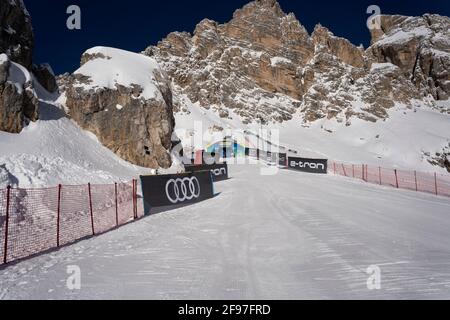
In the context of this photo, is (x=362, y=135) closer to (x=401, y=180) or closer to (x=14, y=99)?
(x=401, y=180)

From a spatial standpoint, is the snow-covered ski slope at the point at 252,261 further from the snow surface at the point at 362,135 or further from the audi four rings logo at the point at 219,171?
the snow surface at the point at 362,135

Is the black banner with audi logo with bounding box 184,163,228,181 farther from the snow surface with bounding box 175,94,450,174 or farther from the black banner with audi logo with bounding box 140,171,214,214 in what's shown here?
the snow surface with bounding box 175,94,450,174

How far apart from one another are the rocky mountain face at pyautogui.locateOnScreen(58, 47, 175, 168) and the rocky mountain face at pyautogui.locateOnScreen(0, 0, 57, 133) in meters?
3.97

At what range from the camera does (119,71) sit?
32.3 meters

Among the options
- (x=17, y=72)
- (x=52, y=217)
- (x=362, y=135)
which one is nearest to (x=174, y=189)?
(x=52, y=217)

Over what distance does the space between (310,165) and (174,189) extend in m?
25.5

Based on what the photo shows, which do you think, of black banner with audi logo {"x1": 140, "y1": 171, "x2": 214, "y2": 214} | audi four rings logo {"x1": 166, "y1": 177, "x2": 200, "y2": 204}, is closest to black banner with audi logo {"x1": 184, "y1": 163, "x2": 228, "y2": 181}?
black banner with audi logo {"x1": 140, "y1": 171, "x2": 214, "y2": 214}

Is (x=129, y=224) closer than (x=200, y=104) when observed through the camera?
Yes

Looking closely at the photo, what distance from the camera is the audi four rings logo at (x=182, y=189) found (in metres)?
15.0

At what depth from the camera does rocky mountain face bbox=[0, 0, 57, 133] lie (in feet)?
68.4
